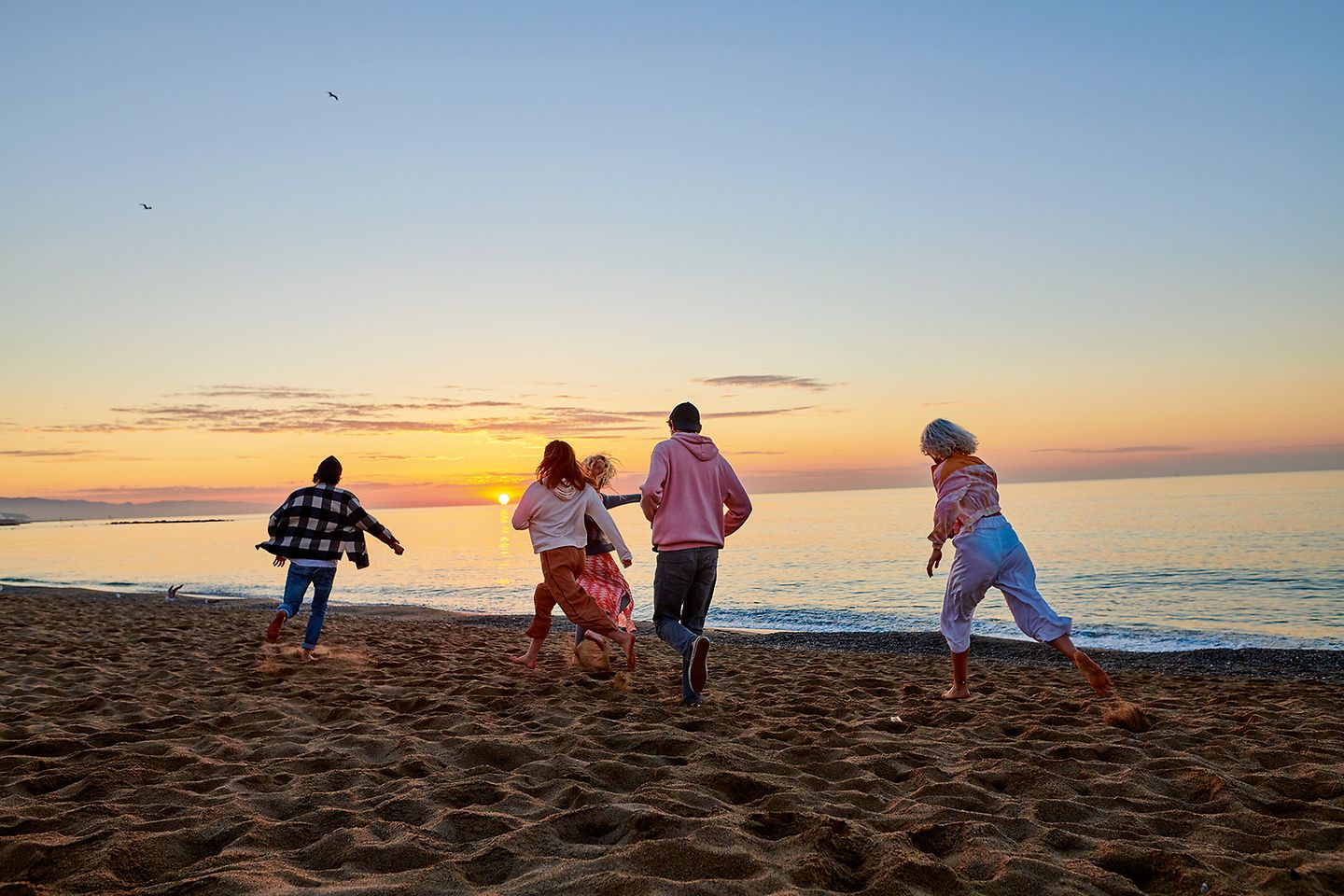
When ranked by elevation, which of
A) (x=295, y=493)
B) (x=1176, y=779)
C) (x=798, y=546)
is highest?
(x=295, y=493)

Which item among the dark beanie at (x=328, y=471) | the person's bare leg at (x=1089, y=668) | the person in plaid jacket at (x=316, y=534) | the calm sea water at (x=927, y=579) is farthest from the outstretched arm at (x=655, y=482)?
the calm sea water at (x=927, y=579)

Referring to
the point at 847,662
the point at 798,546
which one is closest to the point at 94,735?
the point at 847,662

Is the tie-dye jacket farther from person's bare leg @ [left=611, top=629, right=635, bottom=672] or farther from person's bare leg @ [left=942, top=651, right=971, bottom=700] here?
person's bare leg @ [left=611, top=629, right=635, bottom=672]

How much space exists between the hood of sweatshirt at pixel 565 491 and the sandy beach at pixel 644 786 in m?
1.58

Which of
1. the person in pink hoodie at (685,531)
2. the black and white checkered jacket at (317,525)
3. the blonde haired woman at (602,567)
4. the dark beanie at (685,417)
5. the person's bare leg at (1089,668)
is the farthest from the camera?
the black and white checkered jacket at (317,525)

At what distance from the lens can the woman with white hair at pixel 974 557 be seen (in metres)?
5.71

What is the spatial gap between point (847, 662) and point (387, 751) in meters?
6.33

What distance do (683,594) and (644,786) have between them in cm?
228

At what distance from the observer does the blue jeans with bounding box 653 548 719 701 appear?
595 cm

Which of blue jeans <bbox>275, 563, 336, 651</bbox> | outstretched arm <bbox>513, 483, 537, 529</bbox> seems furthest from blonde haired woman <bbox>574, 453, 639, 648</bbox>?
blue jeans <bbox>275, 563, 336, 651</bbox>

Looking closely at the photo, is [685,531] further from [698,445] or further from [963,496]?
[963,496]

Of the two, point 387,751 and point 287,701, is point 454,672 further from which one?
point 387,751

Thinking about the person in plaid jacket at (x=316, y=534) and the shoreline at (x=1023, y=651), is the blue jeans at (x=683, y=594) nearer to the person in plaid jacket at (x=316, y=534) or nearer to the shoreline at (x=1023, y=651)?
the person in plaid jacket at (x=316, y=534)

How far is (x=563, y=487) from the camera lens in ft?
23.0
